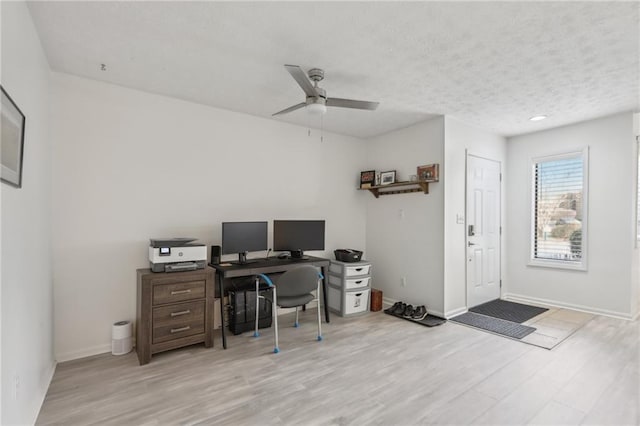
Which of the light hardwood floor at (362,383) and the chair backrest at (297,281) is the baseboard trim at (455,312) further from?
the chair backrest at (297,281)

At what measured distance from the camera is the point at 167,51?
2377 millimetres

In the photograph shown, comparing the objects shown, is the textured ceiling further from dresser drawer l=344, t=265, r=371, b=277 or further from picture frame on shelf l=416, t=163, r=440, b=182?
dresser drawer l=344, t=265, r=371, b=277

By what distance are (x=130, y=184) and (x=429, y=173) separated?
340cm

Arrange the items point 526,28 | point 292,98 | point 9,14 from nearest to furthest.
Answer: point 9,14 < point 526,28 < point 292,98

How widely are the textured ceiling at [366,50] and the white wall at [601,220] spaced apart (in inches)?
22.7

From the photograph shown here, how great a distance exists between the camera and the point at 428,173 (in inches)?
156

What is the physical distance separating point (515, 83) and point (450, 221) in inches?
67.0

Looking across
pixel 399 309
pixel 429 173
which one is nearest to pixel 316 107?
pixel 429 173

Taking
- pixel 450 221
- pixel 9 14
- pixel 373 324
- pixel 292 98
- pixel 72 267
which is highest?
pixel 292 98

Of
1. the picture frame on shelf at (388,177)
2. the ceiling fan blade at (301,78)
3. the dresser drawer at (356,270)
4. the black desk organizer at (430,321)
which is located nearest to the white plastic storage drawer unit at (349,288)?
the dresser drawer at (356,270)

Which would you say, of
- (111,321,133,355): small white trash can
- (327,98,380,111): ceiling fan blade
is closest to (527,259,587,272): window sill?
(327,98,380,111): ceiling fan blade

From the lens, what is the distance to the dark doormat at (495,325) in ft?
11.1

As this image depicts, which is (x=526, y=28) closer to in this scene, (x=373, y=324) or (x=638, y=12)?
(x=638, y=12)

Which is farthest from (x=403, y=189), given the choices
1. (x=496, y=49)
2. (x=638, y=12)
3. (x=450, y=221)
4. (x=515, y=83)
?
(x=638, y=12)
